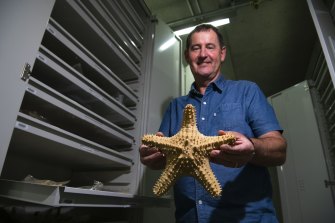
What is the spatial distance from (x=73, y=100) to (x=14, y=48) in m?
0.44

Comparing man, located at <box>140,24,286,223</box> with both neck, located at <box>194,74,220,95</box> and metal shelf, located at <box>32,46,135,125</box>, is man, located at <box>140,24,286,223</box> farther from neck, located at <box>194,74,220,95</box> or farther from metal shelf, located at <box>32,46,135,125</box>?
metal shelf, located at <box>32,46,135,125</box>

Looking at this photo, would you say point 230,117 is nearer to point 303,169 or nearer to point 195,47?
point 195,47

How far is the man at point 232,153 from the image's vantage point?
0.88 m

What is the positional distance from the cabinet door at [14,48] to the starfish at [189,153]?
0.45m

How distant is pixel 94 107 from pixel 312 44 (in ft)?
9.71

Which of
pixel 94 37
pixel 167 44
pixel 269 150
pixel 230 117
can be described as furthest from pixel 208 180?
pixel 167 44

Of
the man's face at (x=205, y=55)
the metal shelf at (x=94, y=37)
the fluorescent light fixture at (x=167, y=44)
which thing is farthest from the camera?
the fluorescent light fixture at (x=167, y=44)

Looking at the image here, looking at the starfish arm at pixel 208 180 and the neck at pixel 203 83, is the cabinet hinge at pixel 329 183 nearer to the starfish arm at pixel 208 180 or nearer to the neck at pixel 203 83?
the neck at pixel 203 83

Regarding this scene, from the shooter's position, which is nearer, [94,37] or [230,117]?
[230,117]

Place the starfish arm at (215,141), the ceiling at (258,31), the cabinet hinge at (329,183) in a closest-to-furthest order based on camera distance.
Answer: the starfish arm at (215,141)
the cabinet hinge at (329,183)
the ceiling at (258,31)

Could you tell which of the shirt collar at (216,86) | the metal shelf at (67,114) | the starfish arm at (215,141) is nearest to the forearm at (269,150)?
the starfish arm at (215,141)

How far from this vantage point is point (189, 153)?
74 cm

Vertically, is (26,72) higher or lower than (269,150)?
higher

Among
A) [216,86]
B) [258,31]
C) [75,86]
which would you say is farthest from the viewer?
[258,31]
